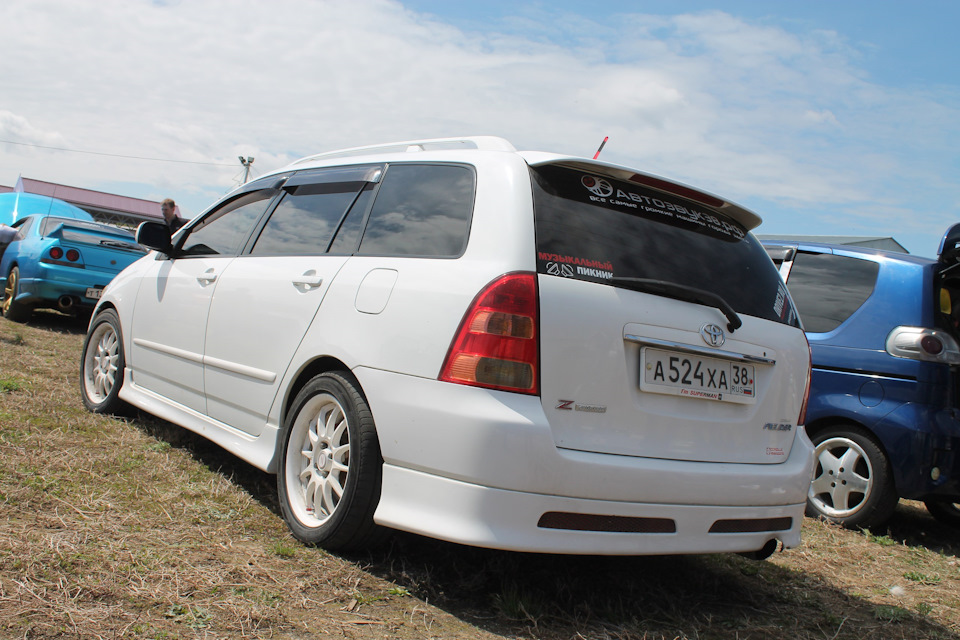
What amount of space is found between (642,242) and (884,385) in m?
2.57

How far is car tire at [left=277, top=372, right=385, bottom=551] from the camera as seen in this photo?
275 cm

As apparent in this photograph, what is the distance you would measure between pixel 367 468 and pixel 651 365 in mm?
1037

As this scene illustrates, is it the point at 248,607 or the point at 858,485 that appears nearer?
the point at 248,607

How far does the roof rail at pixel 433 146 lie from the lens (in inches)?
119

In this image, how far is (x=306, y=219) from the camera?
12.1 ft

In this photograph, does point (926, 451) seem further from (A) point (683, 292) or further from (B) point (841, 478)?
(A) point (683, 292)

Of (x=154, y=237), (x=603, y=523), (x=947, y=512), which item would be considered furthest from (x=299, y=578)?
(x=947, y=512)

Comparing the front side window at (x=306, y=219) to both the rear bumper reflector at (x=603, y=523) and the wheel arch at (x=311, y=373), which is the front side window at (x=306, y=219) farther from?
the rear bumper reflector at (x=603, y=523)

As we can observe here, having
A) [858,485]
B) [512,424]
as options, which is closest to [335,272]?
[512,424]

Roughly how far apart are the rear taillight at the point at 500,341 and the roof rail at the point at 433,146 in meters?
0.70

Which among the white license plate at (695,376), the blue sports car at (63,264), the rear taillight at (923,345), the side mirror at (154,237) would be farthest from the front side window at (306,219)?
the blue sports car at (63,264)

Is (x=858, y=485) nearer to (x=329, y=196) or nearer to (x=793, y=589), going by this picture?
(x=793, y=589)

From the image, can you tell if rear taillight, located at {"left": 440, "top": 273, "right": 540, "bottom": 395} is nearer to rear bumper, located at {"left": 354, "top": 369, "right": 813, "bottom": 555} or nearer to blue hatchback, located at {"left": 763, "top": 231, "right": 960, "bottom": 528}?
rear bumper, located at {"left": 354, "top": 369, "right": 813, "bottom": 555}

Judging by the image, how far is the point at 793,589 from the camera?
3.42 metres
